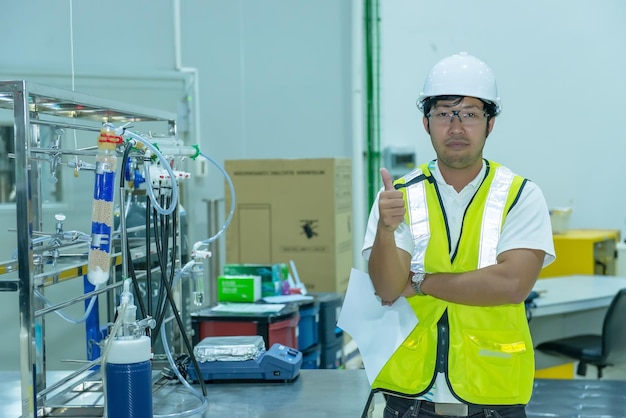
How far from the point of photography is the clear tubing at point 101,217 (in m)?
1.39

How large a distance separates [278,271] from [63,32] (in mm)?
1256

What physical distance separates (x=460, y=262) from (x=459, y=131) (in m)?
0.28

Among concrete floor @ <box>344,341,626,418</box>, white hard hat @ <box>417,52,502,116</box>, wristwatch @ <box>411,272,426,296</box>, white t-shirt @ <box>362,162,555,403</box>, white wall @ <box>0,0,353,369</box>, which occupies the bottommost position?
concrete floor @ <box>344,341,626,418</box>

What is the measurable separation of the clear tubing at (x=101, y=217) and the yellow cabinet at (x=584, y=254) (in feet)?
11.7

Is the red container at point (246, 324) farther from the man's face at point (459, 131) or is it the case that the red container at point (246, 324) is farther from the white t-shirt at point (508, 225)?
the man's face at point (459, 131)

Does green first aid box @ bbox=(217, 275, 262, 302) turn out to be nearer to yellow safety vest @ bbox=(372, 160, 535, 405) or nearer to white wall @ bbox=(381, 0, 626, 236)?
yellow safety vest @ bbox=(372, 160, 535, 405)

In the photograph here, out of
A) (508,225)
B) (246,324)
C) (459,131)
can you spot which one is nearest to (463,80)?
(459,131)

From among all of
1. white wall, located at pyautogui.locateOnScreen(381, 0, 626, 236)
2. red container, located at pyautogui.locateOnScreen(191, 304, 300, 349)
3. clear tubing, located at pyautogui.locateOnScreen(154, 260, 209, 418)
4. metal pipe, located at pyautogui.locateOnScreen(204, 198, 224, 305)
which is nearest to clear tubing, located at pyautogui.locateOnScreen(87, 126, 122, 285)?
clear tubing, located at pyautogui.locateOnScreen(154, 260, 209, 418)

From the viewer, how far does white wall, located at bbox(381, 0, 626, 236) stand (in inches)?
197

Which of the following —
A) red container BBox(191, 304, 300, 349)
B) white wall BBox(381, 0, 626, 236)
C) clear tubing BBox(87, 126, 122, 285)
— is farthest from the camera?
white wall BBox(381, 0, 626, 236)

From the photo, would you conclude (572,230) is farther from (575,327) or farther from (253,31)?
(253,31)

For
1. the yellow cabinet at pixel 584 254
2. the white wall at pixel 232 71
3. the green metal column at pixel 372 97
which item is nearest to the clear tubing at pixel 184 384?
the white wall at pixel 232 71

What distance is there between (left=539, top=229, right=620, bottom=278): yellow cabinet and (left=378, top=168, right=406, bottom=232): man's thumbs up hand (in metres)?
3.26

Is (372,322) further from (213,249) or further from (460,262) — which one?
(213,249)
